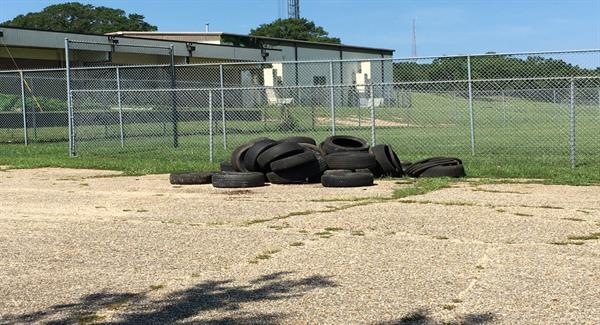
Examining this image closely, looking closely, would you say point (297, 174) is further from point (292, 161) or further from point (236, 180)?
point (236, 180)

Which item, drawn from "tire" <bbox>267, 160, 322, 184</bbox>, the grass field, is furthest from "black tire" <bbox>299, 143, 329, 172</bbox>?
the grass field

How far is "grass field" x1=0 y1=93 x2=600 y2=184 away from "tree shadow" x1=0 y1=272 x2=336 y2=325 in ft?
24.7

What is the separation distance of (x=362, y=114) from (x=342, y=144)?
15.2m

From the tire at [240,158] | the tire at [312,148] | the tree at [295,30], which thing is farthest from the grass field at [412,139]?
the tree at [295,30]

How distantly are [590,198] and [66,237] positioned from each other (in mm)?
6697

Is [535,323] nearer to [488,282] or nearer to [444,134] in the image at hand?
[488,282]

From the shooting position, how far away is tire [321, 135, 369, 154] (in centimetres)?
1273

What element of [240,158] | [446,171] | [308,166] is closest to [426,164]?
[446,171]

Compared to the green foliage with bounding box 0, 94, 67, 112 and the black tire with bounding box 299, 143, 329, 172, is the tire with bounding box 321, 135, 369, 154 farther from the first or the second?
the green foliage with bounding box 0, 94, 67, 112

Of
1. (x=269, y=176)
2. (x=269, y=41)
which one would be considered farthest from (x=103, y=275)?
(x=269, y=41)

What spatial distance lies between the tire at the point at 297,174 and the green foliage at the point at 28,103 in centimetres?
2030

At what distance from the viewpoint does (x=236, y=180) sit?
1172 centimetres

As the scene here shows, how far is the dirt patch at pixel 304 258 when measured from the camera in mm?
4707

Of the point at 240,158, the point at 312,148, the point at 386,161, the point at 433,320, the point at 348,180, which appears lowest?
the point at 433,320
